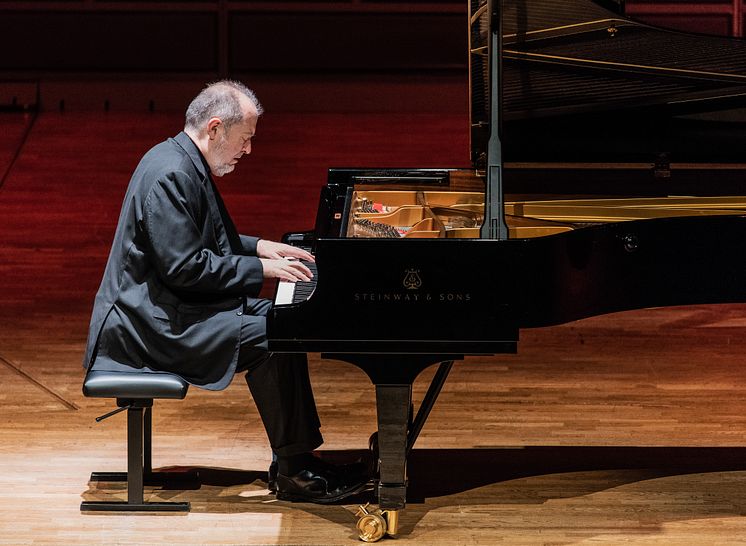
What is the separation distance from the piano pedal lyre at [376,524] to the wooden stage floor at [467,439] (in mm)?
48

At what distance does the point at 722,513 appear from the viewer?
3.23 meters

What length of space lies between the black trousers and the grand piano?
0.24 meters

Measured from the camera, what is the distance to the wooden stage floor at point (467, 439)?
3.14 m

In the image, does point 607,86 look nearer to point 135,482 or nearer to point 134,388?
point 134,388

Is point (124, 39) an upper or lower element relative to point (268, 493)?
upper

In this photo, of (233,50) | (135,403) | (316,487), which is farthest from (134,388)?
(233,50)

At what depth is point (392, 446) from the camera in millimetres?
2982

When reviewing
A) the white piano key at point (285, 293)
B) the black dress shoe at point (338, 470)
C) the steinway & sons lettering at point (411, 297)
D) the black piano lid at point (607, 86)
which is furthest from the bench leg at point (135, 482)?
the black piano lid at point (607, 86)

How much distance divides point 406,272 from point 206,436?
4.24 feet

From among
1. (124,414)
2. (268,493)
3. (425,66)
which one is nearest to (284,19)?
(425,66)

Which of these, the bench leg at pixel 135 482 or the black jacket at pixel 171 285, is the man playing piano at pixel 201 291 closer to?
the black jacket at pixel 171 285

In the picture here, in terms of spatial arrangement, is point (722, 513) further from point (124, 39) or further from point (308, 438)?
point (124, 39)

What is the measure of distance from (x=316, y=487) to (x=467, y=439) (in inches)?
29.1

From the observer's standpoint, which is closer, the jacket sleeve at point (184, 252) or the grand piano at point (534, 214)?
the grand piano at point (534, 214)
